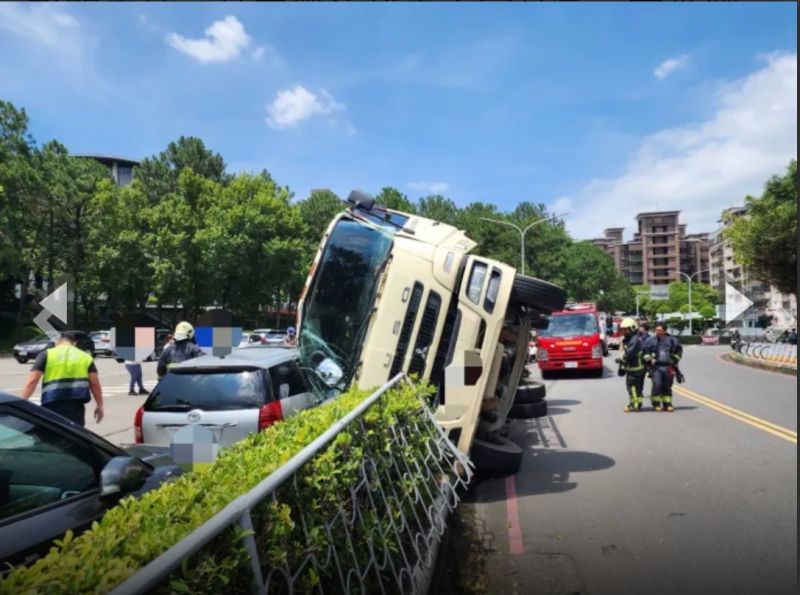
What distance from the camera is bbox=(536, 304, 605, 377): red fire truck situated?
1873 cm

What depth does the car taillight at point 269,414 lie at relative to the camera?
18.3ft

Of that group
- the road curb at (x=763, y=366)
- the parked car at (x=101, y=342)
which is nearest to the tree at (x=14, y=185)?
the parked car at (x=101, y=342)

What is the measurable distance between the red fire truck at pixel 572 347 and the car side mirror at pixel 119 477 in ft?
51.9

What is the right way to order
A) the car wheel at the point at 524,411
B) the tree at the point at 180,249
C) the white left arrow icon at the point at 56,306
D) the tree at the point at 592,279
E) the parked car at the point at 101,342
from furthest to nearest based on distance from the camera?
the tree at the point at 592,279 → the tree at the point at 180,249 → the parked car at the point at 101,342 → the white left arrow icon at the point at 56,306 → the car wheel at the point at 524,411

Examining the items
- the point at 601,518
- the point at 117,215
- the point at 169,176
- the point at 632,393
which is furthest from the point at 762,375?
the point at 169,176

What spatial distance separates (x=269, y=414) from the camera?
5656 mm

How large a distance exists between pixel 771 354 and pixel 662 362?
54.4ft

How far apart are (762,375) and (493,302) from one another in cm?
1693

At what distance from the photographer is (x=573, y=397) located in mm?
14062

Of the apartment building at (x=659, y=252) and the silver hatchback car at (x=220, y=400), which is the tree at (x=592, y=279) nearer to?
the silver hatchback car at (x=220, y=400)

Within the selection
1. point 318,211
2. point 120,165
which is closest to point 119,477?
point 318,211

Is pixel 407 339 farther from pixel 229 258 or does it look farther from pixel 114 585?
pixel 229 258

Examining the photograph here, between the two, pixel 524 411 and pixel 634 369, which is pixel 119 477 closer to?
pixel 524 411

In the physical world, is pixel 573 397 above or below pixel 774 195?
below
